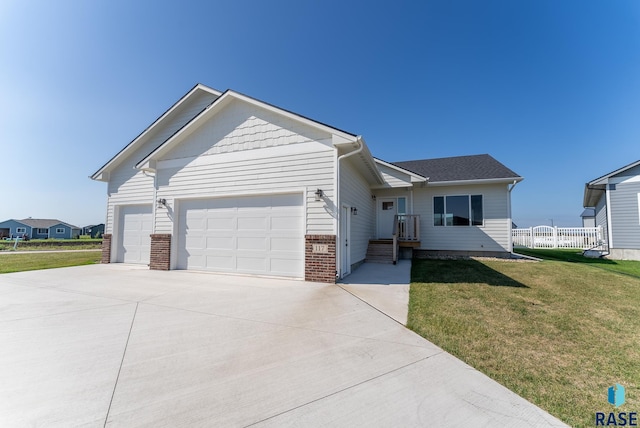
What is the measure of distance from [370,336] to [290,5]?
11.2 metres

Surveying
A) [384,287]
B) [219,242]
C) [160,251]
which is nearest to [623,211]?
[384,287]

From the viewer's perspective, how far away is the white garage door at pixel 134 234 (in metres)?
10.8

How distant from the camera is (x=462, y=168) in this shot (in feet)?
42.8

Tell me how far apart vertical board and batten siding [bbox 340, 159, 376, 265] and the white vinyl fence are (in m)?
13.3

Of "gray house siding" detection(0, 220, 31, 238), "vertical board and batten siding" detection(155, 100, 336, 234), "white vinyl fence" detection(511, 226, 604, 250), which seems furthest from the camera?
"gray house siding" detection(0, 220, 31, 238)

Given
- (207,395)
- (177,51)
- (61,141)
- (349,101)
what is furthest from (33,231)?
(207,395)

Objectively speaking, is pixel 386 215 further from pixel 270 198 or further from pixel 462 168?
pixel 270 198

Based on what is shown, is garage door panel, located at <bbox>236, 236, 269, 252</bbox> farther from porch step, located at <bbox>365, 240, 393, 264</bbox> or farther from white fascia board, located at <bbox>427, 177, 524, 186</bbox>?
white fascia board, located at <bbox>427, 177, 524, 186</bbox>

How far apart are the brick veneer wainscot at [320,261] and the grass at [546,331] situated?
2104 mm

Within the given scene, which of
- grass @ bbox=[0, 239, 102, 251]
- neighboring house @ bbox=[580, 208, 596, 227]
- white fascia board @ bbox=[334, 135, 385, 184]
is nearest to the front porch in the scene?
white fascia board @ bbox=[334, 135, 385, 184]

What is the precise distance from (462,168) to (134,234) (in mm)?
16072

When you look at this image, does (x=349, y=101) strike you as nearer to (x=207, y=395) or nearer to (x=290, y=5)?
(x=290, y=5)

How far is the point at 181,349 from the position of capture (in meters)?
3.10

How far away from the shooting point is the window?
12.0 metres
